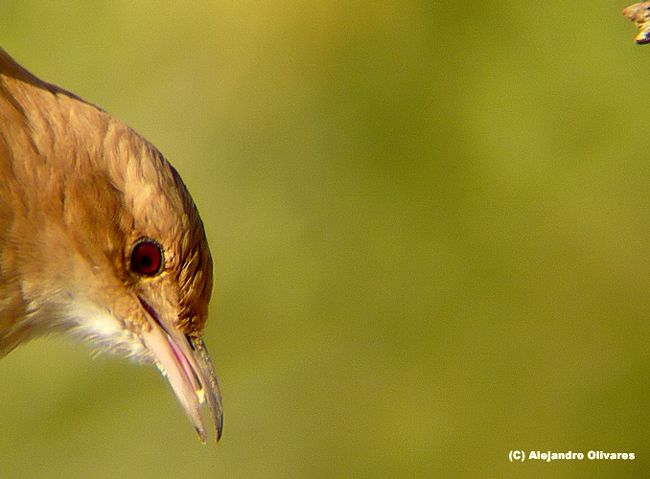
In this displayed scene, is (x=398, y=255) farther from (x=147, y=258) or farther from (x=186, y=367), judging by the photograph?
(x=147, y=258)

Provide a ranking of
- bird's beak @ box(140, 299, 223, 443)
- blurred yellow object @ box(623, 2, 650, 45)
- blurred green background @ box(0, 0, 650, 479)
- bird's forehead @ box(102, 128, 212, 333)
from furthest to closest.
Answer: blurred green background @ box(0, 0, 650, 479) < bird's beak @ box(140, 299, 223, 443) < bird's forehead @ box(102, 128, 212, 333) < blurred yellow object @ box(623, 2, 650, 45)

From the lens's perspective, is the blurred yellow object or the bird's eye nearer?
the blurred yellow object

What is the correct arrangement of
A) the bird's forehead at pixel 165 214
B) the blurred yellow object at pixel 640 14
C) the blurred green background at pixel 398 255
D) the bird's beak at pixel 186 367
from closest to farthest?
1. the blurred yellow object at pixel 640 14
2. the bird's forehead at pixel 165 214
3. the bird's beak at pixel 186 367
4. the blurred green background at pixel 398 255

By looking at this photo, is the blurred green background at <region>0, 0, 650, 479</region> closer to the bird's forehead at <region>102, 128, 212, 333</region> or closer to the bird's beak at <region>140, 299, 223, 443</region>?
the bird's beak at <region>140, 299, 223, 443</region>

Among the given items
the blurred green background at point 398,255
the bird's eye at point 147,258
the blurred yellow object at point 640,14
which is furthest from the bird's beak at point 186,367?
the blurred green background at point 398,255

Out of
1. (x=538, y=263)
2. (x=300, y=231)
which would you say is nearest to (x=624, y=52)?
(x=538, y=263)

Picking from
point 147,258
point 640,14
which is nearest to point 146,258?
point 147,258

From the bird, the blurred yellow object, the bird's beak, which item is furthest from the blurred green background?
the blurred yellow object

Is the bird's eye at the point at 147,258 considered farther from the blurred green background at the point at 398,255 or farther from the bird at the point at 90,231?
the blurred green background at the point at 398,255
